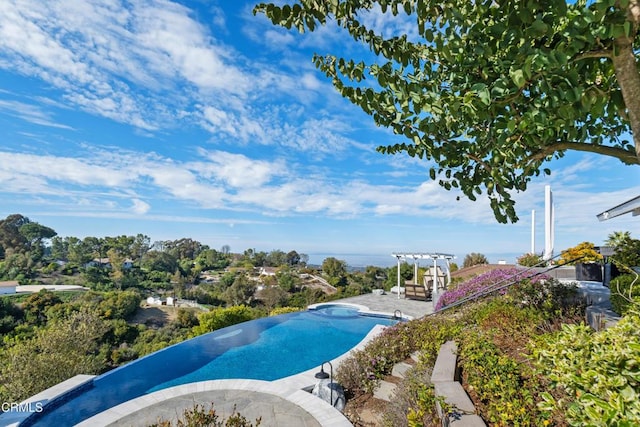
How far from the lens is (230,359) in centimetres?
892

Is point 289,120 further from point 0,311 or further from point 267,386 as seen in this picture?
point 0,311

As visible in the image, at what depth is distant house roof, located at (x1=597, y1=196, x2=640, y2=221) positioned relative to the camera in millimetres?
5109

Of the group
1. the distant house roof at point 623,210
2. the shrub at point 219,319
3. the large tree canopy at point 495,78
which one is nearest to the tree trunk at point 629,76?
the large tree canopy at point 495,78

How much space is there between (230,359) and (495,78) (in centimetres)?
938

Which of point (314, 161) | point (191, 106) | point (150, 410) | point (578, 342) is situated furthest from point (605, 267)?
point (314, 161)

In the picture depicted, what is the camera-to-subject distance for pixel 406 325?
7129 millimetres

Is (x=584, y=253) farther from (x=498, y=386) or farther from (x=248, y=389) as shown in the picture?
(x=248, y=389)

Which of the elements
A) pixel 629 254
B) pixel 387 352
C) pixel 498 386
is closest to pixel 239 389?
pixel 387 352

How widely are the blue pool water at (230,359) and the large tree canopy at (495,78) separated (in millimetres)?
6998

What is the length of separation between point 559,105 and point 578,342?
1.59 m

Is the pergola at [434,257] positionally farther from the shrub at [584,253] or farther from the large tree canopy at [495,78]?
the large tree canopy at [495,78]

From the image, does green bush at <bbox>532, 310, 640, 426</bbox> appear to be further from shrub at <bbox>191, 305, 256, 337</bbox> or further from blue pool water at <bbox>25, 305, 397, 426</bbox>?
shrub at <bbox>191, 305, 256, 337</bbox>

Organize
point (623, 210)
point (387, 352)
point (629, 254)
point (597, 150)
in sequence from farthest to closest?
point (387, 352) → point (629, 254) → point (623, 210) → point (597, 150)

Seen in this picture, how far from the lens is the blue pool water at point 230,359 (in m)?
6.06
